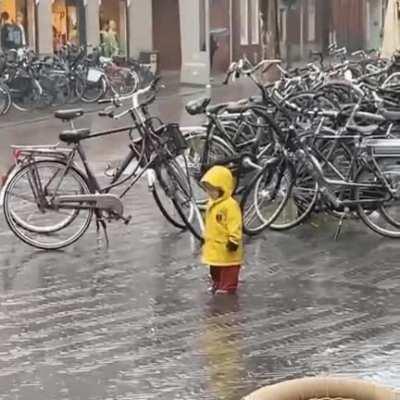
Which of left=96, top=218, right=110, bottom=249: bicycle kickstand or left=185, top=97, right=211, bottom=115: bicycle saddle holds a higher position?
left=185, top=97, right=211, bottom=115: bicycle saddle

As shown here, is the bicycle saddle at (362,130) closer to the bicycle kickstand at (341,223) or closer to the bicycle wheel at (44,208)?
the bicycle kickstand at (341,223)

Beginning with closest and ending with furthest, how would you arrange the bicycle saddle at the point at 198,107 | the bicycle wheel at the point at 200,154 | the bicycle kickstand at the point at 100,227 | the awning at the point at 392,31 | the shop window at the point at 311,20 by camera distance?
the bicycle kickstand at the point at 100,227 < the bicycle wheel at the point at 200,154 < the bicycle saddle at the point at 198,107 < the awning at the point at 392,31 < the shop window at the point at 311,20

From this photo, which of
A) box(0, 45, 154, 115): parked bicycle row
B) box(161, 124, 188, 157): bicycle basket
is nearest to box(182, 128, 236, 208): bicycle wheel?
box(161, 124, 188, 157): bicycle basket

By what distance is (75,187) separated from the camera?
8.95 meters

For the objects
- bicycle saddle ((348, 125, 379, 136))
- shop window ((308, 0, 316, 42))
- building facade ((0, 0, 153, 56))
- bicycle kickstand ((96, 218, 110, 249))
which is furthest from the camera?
shop window ((308, 0, 316, 42))

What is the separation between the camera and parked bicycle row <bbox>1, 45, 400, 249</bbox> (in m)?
8.87

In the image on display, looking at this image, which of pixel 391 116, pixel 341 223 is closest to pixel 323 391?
pixel 341 223

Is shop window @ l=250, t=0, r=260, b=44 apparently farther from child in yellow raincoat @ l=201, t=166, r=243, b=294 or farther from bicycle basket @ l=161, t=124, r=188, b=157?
child in yellow raincoat @ l=201, t=166, r=243, b=294

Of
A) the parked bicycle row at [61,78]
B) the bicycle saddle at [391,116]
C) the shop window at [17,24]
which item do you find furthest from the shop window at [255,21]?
the bicycle saddle at [391,116]

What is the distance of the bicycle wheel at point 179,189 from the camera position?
9.04 metres

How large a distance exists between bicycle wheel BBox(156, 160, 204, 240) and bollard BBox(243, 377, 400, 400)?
580 centimetres

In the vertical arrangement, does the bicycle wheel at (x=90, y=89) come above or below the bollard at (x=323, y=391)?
below

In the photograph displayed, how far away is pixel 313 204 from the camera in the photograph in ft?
30.6

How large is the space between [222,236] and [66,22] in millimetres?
26283
